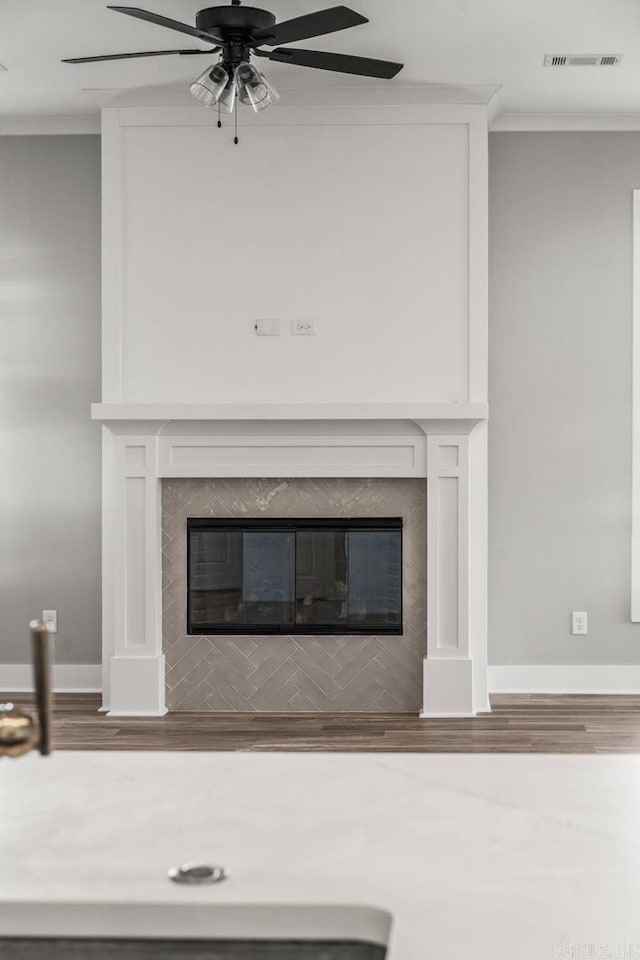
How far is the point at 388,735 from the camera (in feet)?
14.5

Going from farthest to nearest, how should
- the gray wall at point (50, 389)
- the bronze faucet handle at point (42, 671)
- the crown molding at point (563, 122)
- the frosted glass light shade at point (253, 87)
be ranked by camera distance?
the gray wall at point (50, 389) → the crown molding at point (563, 122) → the frosted glass light shade at point (253, 87) → the bronze faucet handle at point (42, 671)

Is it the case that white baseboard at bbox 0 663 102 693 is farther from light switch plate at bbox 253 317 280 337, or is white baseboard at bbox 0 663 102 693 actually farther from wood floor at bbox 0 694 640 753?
light switch plate at bbox 253 317 280 337

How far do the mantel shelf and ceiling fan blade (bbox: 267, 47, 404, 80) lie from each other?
5.06 feet

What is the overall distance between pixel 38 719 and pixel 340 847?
39 cm

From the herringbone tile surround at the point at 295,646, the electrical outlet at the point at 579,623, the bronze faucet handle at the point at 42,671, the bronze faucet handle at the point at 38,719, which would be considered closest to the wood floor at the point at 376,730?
the herringbone tile surround at the point at 295,646

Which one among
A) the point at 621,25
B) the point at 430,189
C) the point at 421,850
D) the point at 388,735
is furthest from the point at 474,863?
the point at 430,189

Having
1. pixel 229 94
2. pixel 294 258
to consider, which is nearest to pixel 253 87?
pixel 229 94

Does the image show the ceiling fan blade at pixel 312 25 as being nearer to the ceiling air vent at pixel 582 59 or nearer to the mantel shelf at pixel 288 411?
the ceiling air vent at pixel 582 59

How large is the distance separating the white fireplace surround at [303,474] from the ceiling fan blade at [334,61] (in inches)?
61.3

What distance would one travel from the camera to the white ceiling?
3.87 metres

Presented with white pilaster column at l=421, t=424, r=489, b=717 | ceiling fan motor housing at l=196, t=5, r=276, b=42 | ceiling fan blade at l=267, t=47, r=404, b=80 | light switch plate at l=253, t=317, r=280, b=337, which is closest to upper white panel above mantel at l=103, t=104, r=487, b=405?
light switch plate at l=253, t=317, r=280, b=337

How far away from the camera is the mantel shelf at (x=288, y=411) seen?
15.5ft

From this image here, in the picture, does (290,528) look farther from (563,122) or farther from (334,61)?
(563,122)

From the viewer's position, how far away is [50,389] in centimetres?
523
